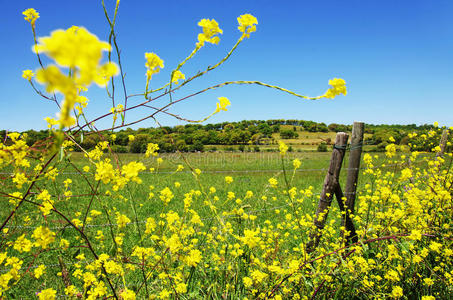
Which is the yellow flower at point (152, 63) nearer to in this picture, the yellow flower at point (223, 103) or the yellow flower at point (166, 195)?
the yellow flower at point (223, 103)

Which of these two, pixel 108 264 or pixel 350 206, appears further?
pixel 350 206

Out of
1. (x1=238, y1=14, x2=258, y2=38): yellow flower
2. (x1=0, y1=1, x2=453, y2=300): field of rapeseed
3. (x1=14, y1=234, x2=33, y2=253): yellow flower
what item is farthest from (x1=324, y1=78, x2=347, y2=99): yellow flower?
(x1=14, y1=234, x2=33, y2=253): yellow flower

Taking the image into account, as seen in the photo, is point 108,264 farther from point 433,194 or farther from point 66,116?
point 433,194

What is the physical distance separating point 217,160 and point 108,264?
22.3 metres

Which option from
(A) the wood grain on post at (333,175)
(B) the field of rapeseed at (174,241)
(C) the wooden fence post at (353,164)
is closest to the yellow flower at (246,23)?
(B) the field of rapeseed at (174,241)

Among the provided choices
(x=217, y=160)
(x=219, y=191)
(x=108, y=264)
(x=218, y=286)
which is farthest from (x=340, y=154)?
(x=217, y=160)

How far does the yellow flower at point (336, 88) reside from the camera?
0.82m

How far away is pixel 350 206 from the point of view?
11.6 feet

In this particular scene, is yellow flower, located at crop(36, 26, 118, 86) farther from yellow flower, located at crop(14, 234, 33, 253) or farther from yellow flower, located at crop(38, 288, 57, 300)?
yellow flower, located at crop(14, 234, 33, 253)

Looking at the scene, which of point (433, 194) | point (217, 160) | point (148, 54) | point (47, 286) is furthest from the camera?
point (217, 160)

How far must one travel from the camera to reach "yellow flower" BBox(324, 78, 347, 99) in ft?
2.70

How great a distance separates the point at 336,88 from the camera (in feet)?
2.71

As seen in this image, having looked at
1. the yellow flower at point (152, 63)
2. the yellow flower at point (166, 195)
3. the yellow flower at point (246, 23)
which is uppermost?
the yellow flower at point (246, 23)

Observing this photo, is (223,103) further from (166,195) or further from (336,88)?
(166,195)
